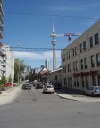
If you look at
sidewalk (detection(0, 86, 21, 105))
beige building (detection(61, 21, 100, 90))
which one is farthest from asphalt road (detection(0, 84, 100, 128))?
beige building (detection(61, 21, 100, 90))

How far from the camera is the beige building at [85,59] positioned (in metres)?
42.1

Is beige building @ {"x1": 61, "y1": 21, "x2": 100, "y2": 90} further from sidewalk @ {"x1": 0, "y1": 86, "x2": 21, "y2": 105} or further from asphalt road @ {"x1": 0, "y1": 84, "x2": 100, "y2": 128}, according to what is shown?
asphalt road @ {"x1": 0, "y1": 84, "x2": 100, "y2": 128}

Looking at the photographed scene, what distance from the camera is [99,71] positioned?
3988 cm

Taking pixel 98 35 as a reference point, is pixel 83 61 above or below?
below

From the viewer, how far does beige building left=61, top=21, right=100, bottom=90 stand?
42.1m

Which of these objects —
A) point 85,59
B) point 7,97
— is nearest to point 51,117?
point 7,97

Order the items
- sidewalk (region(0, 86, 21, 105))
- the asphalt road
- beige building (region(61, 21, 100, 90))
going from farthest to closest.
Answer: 1. beige building (region(61, 21, 100, 90))
2. sidewalk (region(0, 86, 21, 105))
3. the asphalt road

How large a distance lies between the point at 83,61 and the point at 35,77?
12865 cm

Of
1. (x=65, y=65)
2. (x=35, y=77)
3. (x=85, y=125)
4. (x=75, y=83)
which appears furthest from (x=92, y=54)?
(x=35, y=77)

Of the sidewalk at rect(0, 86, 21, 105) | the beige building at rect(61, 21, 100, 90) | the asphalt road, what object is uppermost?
the beige building at rect(61, 21, 100, 90)

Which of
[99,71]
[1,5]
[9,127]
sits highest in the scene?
[1,5]

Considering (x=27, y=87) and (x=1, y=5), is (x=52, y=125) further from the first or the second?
(x=1, y=5)

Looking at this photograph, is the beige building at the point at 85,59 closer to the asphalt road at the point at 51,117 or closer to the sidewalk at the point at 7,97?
the sidewalk at the point at 7,97

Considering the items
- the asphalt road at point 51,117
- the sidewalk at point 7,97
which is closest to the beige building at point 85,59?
the sidewalk at point 7,97
